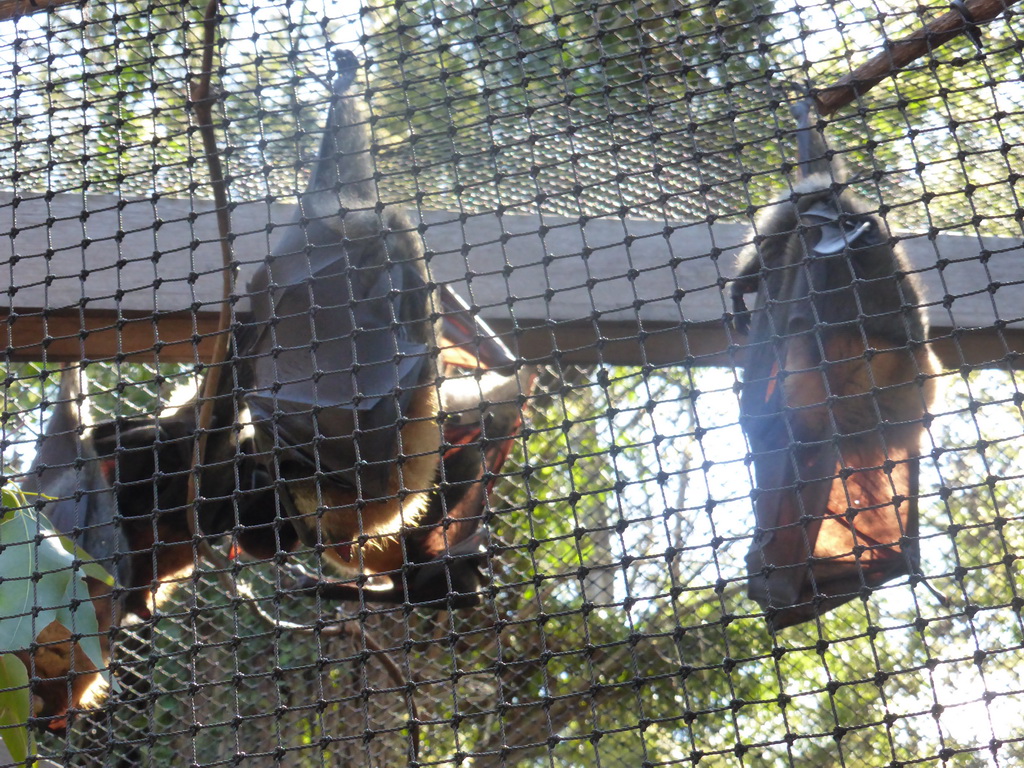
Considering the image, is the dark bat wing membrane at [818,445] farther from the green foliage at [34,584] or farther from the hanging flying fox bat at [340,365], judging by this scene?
the green foliage at [34,584]

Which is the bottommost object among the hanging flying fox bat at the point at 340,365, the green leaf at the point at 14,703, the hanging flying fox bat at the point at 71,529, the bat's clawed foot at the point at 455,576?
the bat's clawed foot at the point at 455,576

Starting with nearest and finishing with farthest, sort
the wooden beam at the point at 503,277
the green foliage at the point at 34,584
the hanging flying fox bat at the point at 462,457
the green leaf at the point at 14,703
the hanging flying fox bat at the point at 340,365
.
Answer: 1. the green leaf at the point at 14,703
2. the green foliage at the point at 34,584
3. the hanging flying fox bat at the point at 340,365
4. the wooden beam at the point at 503,277
5. the hanging flying fox bat at the point at 462,457

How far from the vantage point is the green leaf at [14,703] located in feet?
4.74

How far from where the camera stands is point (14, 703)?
4.85 feet

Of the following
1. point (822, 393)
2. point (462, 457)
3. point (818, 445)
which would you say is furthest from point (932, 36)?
point (462, 457)

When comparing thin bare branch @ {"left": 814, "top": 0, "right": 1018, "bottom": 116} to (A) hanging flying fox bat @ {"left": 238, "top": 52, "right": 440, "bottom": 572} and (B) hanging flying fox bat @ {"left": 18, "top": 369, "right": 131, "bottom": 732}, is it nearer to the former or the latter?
(A) hanging flying fox bat @ {"left": 238, "top": 52, "right": 440, "bottom": 572}

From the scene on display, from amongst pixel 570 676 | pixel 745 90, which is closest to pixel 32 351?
pixel 745 90

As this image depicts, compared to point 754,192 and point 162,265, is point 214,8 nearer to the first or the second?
point 162,265

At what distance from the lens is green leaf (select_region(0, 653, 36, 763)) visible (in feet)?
4.74

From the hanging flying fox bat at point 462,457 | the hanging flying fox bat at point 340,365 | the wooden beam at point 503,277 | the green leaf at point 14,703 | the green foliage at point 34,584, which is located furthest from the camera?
the hanging flying fox bat at point 462,457

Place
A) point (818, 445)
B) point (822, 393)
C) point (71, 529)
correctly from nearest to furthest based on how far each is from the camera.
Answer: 1. point (818, 445)
2. point (822, 393)
3. point (71, 529)

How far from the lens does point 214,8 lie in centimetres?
180

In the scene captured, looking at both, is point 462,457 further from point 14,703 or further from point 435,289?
point 14,703

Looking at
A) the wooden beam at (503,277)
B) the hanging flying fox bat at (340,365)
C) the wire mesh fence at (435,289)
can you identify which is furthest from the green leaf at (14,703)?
the wooden beam at (503,277)
